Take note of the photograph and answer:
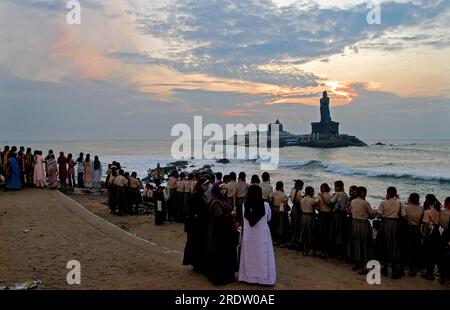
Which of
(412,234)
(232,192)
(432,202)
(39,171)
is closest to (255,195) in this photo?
(412,234)

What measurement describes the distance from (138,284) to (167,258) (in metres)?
1.62

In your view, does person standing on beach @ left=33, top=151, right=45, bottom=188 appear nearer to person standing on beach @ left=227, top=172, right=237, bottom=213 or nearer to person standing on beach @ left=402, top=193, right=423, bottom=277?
person standing on beach @ left=227, top=172, right=237, bottom=213

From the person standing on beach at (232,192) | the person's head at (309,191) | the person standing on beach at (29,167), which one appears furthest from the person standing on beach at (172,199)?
the person standing on beach at (29,167)

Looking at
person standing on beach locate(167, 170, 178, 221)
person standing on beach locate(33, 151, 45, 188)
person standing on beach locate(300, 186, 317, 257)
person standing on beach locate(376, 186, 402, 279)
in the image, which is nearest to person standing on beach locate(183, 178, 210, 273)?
person standing on beach locate(300, 186, 317, 257)

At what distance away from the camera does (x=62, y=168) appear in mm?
18312

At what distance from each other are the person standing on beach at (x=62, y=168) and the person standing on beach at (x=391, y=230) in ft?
50.2

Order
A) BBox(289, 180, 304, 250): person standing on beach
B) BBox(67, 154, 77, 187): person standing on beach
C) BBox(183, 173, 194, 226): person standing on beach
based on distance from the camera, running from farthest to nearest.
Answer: BBox(67, 154, 77, 187): person standing on beach → BBox(183, 173, 194, 226): person standing on beach → BBox(289, 180, 304, 250): person standing on beach

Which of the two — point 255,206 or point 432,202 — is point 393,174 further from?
point 255,206

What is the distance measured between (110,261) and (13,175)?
36.2 ft

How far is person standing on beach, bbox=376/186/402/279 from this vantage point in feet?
24.9

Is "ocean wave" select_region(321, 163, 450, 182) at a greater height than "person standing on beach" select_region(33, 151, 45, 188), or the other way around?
"person standing on beach" select_region(33, 151, 45, 188)

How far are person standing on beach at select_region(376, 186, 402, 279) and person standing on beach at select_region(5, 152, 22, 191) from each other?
1460 cm
